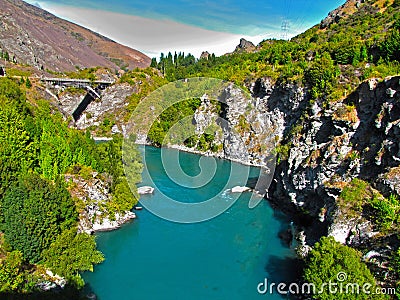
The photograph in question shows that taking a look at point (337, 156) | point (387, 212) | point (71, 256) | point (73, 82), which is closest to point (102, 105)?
point (73, 82)

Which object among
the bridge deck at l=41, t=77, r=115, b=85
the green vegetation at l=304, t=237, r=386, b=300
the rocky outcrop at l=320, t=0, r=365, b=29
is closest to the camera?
the green vegetation at l=304, t=237, r=386, b=300

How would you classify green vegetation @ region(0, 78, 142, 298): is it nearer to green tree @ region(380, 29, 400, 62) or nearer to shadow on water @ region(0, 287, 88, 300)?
shadow on water @ region(0, 287, 88, 300)

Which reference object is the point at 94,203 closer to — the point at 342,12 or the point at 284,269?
the point at 284,269

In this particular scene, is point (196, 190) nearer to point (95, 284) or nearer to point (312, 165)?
point (312, 165)

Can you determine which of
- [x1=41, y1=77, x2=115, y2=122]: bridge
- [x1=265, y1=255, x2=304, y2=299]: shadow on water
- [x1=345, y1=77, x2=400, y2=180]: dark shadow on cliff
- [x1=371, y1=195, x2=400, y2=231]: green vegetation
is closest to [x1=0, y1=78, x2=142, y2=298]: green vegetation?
[x1=265, y1=255, x2=304, y2=299]: shadow on water

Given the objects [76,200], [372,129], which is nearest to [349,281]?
→ [372,129]
